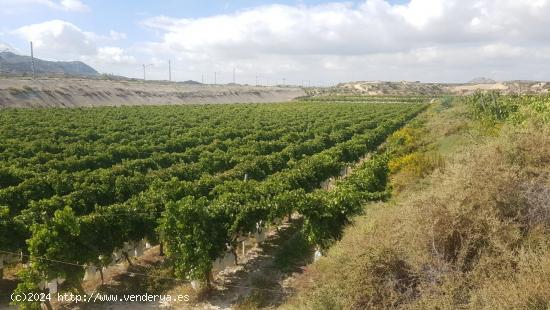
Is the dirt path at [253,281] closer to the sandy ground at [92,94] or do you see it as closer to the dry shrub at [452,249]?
the dry shrub at [452,249]

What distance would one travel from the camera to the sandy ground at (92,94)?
71.9 meters

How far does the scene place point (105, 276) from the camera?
43.3ft

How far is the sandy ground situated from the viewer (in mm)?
71875

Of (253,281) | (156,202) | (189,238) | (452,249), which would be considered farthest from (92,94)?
(452,249)

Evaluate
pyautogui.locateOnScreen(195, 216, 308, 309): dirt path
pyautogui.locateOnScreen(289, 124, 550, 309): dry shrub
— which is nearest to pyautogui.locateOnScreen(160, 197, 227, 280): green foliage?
pyautogui.locateOnScreen(195, 216, 308, 309): dirt path

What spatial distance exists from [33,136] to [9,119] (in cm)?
1418

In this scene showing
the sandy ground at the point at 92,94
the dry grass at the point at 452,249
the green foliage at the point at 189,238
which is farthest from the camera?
the sandy ground at the point at 92,94

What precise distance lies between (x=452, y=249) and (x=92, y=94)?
88.8m

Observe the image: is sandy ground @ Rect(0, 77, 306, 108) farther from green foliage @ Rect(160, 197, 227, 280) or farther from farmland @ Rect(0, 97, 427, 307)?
green foliage @ Rect(160, 197, 227, 280)

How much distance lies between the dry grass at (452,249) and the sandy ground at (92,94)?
7079 cm

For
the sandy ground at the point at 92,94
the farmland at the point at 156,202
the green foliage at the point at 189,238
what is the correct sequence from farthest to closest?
the sandy ground at the point at 92,94, the green foliage at the point at 189,238, the farmland at the point at 156,202

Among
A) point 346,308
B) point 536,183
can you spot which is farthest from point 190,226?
point 536,183

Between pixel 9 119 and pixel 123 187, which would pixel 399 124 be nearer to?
pixel 123 187

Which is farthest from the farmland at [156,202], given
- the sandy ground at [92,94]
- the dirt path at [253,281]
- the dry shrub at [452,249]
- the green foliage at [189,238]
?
the sandy ground at [92,94]
